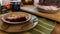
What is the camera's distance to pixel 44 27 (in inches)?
29.7

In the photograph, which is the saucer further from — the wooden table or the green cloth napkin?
the wooden table

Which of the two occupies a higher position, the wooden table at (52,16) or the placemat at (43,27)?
the wooden table at (52,16)

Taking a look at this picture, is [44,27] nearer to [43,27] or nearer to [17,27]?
[43,27]

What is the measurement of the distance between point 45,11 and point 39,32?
0.99 ft

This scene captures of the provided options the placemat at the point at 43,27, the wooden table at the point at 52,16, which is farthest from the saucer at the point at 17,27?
the wooden table at the point at 52,16

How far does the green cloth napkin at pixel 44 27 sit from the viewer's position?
2.27 feet

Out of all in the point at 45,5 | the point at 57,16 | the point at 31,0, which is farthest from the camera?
the point at 31,0

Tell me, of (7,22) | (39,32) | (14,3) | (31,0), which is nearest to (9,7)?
(14,3)

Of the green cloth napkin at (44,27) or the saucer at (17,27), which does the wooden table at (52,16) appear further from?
the saucer at (17,27)

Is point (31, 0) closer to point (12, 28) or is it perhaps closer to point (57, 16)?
point (57, 16)

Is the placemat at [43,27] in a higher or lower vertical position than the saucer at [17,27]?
lower

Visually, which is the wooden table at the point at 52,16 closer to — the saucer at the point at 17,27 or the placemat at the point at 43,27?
the placemat at the point at 43,27

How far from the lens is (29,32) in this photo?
68cm

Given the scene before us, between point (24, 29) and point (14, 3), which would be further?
point (14, 3)
